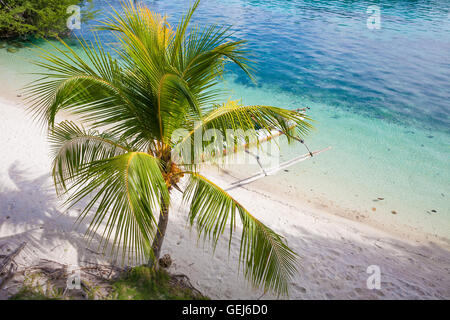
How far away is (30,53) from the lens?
12.6 meters

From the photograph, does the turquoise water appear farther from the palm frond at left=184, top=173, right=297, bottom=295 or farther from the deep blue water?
the palm frond at left=184, top=173, right=297, bottom=295

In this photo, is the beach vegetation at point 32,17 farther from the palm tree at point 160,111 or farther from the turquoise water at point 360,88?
the palm tree at point 160,111

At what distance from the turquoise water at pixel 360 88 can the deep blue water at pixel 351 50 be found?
5cm

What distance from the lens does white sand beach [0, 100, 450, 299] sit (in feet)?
12.0

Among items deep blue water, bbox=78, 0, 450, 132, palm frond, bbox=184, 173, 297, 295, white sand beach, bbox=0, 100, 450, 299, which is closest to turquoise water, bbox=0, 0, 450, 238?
deep blue water, bbox=78, 0, 450, 132

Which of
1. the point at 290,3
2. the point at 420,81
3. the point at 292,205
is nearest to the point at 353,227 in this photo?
the point at 292,205

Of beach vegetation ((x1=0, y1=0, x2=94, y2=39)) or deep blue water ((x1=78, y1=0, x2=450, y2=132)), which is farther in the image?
beach vegetation ((x1=0, y1=0, x2=94, y2=39))

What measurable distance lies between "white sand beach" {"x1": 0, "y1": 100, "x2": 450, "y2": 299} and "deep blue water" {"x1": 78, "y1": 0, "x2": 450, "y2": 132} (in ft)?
21.5

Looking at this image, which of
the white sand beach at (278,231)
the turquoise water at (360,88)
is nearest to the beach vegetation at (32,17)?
the turquoise water at (360,88)

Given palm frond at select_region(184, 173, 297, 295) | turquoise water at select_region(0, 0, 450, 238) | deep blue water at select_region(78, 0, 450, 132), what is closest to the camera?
palm frond at select_region(184, 173, 297, 295)

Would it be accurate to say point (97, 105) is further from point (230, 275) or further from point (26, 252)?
point (230, 275)

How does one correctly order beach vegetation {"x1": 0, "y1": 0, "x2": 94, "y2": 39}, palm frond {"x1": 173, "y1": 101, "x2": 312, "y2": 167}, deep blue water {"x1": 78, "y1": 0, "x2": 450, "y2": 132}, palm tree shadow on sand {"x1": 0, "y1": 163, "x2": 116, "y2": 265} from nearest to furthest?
palm frond {"x1": 173, "y1": 101, "x2": 312, "y2": 167} < palm tree shadow on sand {"x1": 0, "y1": 163, "x2": 116, "y2": 265} < deep blue water {"x1": 78, "y1": 0, "x2": 450, "y2": 132} < beach vegetation {"x1": 0, "y1": 0, "x2": 94, "y2": 39}
